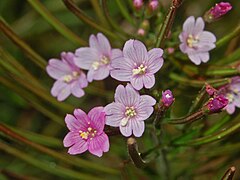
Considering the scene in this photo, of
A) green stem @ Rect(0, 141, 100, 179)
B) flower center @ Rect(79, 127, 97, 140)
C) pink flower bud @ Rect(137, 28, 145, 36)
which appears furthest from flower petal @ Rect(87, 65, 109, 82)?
green stem @ Rect(0, 141, 100, 179)

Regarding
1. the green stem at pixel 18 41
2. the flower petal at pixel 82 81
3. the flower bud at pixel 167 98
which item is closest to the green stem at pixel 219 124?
the flower bud at pixel 167 98

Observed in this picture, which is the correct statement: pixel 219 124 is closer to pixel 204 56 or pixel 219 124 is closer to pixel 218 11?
pixel 204 56

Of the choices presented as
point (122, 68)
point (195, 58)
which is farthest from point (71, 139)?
point (195, 58)

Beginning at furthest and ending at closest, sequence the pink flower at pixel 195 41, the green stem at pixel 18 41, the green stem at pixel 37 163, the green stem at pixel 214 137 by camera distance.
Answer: the green stem at pixel 37 163 < the green stem at pixel 18 41 < the pink flower at pixel 195 41 < the green stem at pixel 214 137

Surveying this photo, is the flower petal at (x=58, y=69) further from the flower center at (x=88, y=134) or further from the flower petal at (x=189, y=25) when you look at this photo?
the flower petal at (x=189, y=25)

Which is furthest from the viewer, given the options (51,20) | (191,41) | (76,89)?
(51,20)

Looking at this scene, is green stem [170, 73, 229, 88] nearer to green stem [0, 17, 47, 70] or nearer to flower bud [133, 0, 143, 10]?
flower bud [133, 0, 143, 10]
